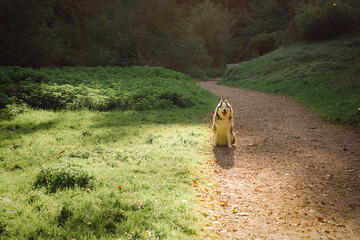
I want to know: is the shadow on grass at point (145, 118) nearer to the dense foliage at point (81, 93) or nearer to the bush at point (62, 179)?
the dense foliage at point (81, 93)

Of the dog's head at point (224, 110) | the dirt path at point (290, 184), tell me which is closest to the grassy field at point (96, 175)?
the dirt path at point (290, 184)

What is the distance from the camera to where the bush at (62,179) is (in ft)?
15.6

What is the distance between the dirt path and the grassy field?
752 millimetres

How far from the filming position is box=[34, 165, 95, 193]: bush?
4750 mm

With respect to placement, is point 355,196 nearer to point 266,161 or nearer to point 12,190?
point 266,161

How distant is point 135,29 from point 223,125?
74.9 feet

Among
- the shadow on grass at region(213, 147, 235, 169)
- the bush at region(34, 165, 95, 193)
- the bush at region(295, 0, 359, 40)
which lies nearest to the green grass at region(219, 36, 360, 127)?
the bush at region(295, 0, 359, 40)

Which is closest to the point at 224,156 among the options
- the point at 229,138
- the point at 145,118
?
the point at 229,138

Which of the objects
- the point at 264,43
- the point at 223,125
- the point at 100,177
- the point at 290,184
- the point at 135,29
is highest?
the point at 264,43

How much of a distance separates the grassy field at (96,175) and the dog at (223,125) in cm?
65

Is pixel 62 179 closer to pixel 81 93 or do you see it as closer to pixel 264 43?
pixel 81 93

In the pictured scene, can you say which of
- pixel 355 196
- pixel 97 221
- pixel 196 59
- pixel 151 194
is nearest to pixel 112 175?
pixel 151 194

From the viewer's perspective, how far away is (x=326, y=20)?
914 inches

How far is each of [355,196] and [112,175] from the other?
464 centimetres
